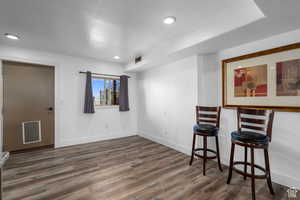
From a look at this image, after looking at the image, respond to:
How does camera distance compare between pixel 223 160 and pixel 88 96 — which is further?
pixel 88 96

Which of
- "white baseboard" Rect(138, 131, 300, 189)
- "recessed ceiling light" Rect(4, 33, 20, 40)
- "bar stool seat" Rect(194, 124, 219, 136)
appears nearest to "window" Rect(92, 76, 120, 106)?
"white baseboard" Rect(138, 131, 300, 189)

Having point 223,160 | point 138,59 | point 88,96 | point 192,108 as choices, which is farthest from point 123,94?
point 223,160

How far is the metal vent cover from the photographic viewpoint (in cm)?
322

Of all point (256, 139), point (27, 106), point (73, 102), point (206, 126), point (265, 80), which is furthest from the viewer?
point (73, 102)

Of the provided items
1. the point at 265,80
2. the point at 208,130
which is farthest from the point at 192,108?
the point at 265,80

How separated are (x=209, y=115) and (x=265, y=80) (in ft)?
3.12

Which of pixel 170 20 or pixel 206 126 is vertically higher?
pixel 170 20

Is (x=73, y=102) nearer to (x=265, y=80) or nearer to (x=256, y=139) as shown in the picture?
(x=256, y=139)

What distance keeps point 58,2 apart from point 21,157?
3.10 meters

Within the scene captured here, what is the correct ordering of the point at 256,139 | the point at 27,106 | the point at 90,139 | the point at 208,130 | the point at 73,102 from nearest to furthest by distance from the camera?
the point at 256,139
the point at 208,130
the point at 27,106
the point at 73,102
the point at 90,139

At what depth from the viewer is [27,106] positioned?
3227 mm

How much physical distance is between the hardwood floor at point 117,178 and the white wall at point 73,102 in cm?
64

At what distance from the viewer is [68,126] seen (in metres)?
3.47

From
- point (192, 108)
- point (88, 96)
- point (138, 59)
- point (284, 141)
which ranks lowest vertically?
point (284, 141)
